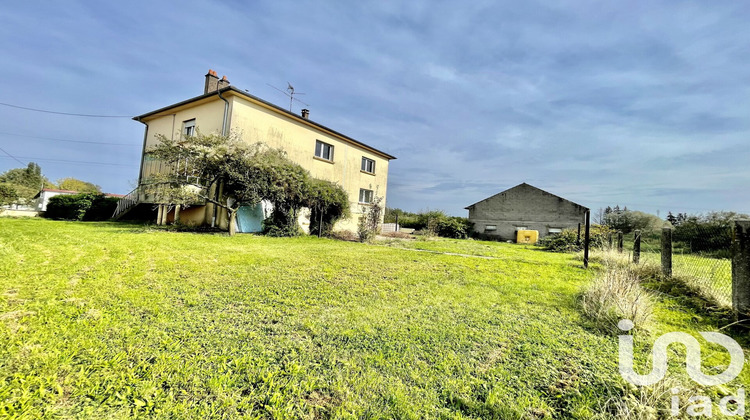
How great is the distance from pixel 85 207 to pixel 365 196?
53.9 ft

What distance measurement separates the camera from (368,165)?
21.3 m

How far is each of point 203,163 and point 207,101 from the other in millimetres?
4927

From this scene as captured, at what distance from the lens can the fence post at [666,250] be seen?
19.2 feet

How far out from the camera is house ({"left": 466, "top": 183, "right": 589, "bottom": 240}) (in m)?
24.1

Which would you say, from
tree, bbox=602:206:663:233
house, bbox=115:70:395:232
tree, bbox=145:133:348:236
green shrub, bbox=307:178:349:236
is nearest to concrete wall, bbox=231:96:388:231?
house, bbox=115:70:395:232

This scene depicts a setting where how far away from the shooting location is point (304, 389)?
1.95m

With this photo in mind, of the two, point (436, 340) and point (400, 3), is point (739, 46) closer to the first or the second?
point (400, 3)

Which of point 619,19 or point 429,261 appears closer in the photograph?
point 619,19

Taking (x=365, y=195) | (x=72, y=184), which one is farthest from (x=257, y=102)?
(x=72, y=184)

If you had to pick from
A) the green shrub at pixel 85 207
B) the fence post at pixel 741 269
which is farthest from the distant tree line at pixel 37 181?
the fence post at pixel 741 269

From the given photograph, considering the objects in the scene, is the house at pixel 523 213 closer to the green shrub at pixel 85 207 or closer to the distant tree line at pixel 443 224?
the distant tree line at pixel 443 224

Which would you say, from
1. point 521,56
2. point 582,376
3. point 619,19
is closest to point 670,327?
point 582,376

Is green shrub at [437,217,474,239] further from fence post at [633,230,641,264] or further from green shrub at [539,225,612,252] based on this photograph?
fence post at [633,230,641,264]

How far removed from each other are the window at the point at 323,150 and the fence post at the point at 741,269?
16142mm
